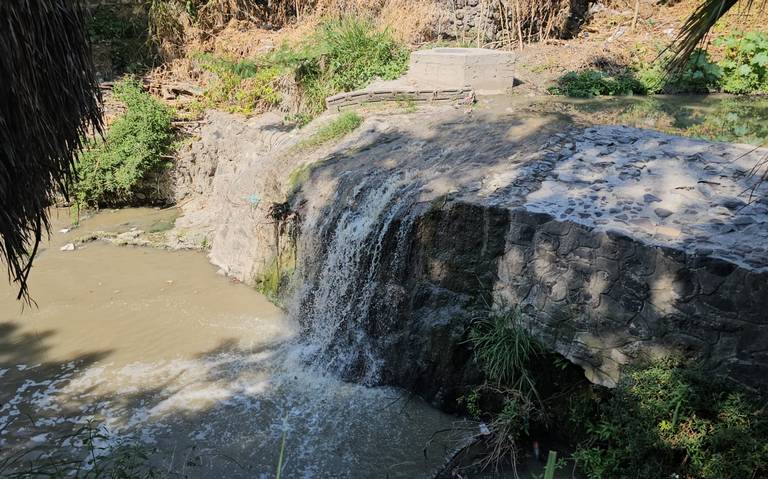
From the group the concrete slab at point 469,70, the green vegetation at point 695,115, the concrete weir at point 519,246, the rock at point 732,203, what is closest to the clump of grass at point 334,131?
the concrete weir at point 519,246

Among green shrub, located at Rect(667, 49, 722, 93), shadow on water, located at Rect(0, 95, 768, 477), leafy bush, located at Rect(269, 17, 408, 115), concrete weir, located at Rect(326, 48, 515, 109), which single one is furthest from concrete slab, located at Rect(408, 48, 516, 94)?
green shrub, located at Rect(667, 49, 722, 93)

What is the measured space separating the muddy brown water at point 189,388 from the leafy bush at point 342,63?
3778 mm

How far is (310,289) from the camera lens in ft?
22.9

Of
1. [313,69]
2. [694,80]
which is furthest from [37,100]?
[694,80]

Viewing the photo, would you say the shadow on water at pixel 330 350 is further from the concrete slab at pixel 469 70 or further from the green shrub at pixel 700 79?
the green shrub at pixel 700 79

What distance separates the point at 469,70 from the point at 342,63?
86.4 inches

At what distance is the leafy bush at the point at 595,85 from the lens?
975cm

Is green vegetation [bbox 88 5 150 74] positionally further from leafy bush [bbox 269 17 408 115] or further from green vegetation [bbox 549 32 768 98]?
green vegetation [bbox 549 32 768 98]

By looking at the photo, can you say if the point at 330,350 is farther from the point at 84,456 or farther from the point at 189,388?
the point at 84,456

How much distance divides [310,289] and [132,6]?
9534 mm

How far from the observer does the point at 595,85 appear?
9.95 m

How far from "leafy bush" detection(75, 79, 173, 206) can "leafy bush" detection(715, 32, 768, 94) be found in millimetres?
9124

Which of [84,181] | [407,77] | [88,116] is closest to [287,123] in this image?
[407,77]

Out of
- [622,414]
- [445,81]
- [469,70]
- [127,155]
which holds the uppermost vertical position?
[469,70]
